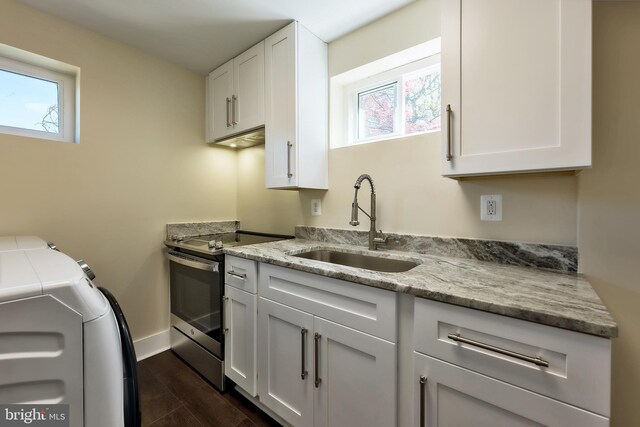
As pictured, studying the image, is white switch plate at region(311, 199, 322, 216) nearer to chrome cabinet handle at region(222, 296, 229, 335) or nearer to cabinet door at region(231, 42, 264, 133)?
cabinet door at region(231, 42, 264, 133)

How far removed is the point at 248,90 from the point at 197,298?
4.99 feet

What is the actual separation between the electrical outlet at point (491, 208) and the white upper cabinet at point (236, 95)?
143 cm

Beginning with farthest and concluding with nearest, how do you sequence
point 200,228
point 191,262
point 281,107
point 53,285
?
point 200,228
point 191,262
point 281,107
point 53,285

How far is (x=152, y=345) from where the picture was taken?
2.09 meters

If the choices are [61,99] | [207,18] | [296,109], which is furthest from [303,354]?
[61,99]

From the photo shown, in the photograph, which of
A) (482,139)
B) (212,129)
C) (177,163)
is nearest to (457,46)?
(482,139)

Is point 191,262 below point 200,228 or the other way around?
below

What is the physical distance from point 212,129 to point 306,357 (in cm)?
194

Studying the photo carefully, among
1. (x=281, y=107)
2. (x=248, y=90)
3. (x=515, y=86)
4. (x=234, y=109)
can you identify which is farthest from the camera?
(x=234, y=109)

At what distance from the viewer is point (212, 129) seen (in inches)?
90.7

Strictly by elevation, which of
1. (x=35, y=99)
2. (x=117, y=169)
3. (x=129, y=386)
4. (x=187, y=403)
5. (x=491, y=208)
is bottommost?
(x=187, y=403)

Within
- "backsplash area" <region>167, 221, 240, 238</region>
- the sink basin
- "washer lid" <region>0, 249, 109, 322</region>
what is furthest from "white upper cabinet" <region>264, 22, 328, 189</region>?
"washer lid" <region>0, 249, 109, 322</region>

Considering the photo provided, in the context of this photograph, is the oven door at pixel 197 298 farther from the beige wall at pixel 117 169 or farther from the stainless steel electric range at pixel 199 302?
the beige wall at pixel 117 169

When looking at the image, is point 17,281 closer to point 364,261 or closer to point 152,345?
point 364,261
